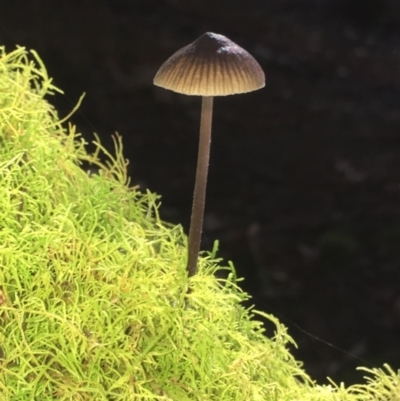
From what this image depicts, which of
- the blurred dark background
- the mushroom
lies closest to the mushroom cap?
the mushroom

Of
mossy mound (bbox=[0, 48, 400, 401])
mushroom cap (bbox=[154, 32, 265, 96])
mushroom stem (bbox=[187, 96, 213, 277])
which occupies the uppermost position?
mushroom cap (bbox=[154, 32, 265, 96])

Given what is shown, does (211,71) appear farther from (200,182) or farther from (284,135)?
(284,135)

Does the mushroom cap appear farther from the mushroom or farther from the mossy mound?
the mossy mound

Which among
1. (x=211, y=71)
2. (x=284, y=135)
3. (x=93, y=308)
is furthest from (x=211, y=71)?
(x=284, y=135)

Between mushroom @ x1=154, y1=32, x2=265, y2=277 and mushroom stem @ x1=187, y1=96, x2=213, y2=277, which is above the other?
mushroom @ x1=154, y1=32, x2=265, y2=277

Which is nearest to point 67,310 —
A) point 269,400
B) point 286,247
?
point 269,400

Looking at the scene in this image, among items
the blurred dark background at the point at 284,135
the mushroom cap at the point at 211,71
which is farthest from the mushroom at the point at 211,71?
the blurred dark background at the point at 284,135

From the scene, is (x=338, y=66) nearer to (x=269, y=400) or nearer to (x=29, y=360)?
(x=269, y=400)
